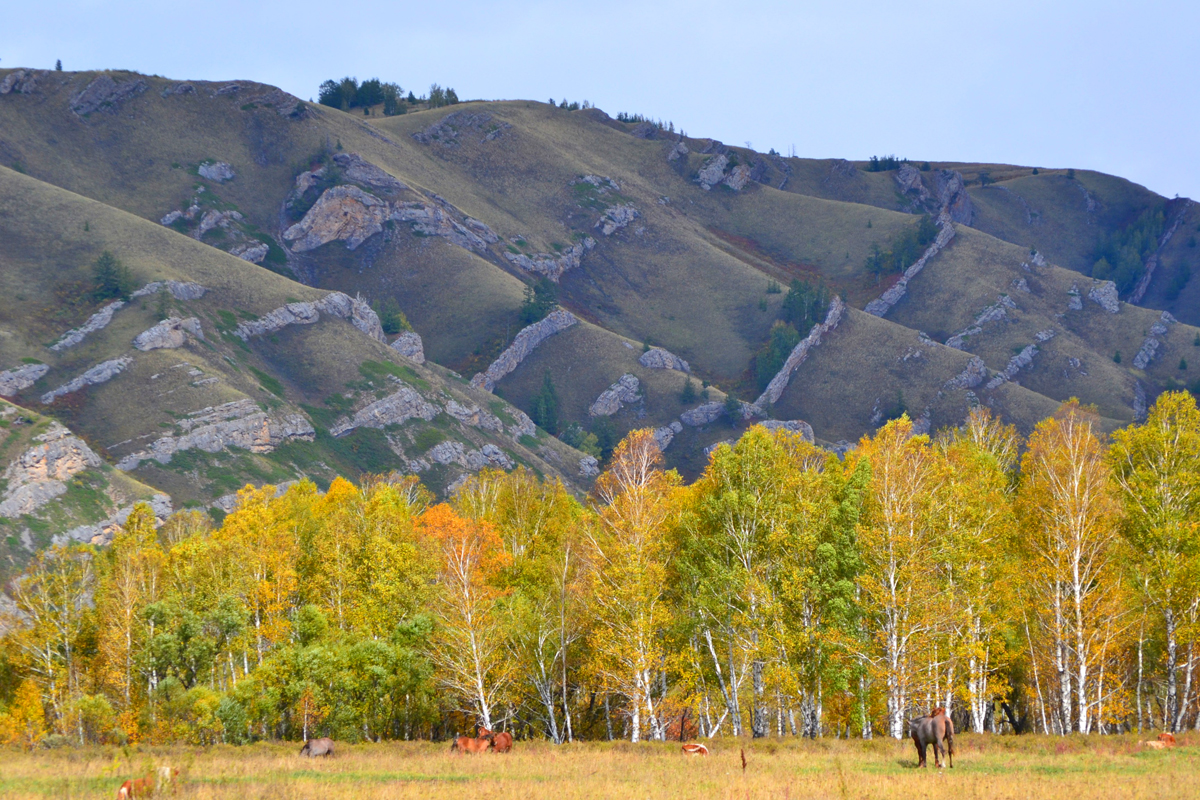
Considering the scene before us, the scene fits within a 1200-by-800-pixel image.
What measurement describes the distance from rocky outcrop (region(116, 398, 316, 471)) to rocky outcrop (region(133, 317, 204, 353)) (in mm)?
19114

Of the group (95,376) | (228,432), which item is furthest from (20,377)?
(228,432)

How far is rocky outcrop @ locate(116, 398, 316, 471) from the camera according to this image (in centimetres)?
13275

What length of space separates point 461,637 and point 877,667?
1956 cm

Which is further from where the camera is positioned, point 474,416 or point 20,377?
point 474,416

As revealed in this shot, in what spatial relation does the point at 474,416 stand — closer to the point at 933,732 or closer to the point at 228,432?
the point at 228,432

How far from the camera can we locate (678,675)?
47.4 m

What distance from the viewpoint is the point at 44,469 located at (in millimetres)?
115438

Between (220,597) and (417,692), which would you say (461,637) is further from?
(220,597)

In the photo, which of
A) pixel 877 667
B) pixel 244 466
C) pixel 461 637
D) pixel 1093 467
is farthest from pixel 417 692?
pixel 244 466

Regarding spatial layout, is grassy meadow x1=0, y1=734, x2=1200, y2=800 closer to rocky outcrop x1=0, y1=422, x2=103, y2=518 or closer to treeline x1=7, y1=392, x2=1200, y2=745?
treeline x1=7, y1=392, x2=1200, y2=745

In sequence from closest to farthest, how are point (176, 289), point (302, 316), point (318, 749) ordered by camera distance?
point (318, 749) < point (176, 289) < point (302, 316)

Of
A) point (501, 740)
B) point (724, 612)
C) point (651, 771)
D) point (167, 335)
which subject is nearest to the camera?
point (651, 771)

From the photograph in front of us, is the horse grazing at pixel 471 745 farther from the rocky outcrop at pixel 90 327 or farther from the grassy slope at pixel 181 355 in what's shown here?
the rocky outcrop at pixel 90 327

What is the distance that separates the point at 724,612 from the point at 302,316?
160767 mm
